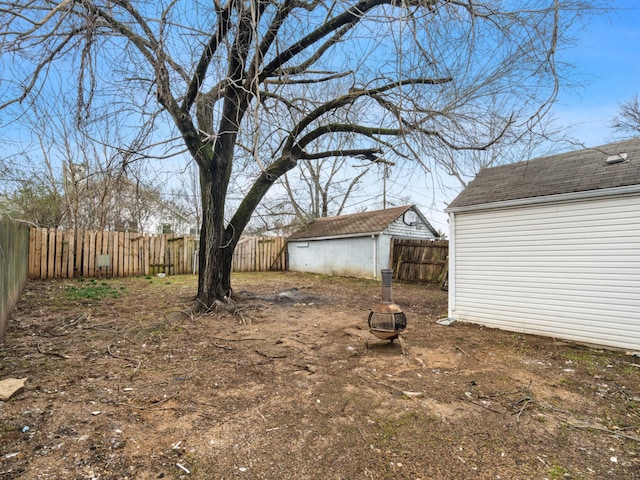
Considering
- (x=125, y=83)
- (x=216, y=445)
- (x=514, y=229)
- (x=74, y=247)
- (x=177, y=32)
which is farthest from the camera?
(x=74, y=247)

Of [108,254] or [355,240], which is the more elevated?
[355,240]

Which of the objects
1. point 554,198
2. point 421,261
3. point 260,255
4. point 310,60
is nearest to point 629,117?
point 421,261

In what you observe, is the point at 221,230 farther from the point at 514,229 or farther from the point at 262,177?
the point at 514,229

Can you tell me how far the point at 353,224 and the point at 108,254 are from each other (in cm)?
956

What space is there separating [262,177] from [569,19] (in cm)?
489

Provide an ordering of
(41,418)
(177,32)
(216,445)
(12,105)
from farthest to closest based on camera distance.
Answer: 1. (177,32)
2. (12,105)
3. (41,418)
4. (216,445)

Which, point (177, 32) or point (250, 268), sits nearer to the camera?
point (177, 32)

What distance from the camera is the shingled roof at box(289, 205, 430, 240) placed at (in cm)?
1303

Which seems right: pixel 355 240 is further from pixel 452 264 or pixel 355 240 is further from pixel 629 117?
pixel 629 117

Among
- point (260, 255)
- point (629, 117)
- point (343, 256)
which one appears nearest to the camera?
point (629, 117)

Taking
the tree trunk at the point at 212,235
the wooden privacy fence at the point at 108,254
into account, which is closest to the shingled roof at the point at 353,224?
the wooden privacy fence at the point at 108,254

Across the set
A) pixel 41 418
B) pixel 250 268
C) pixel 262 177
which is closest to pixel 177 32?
pixel 262 177

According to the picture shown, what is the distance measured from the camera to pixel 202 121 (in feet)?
19.6

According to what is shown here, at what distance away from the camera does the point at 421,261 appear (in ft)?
38.1
